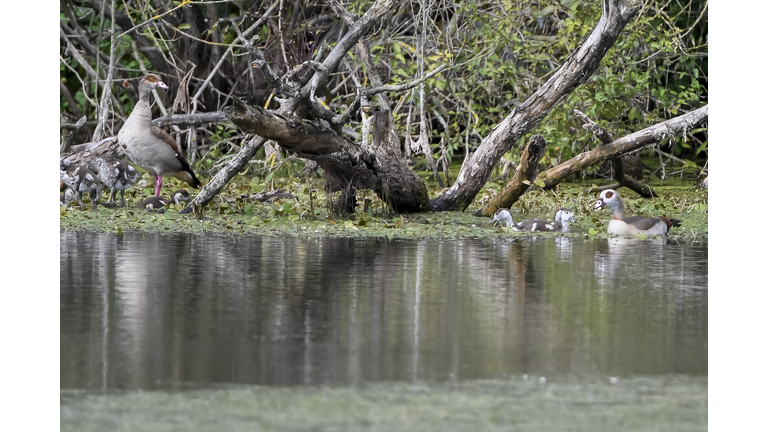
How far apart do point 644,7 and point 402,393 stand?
22.8ft

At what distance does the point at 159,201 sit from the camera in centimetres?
823

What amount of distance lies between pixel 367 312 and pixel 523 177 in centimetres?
426

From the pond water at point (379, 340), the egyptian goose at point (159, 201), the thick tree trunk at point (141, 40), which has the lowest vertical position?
the pond water at point (379, 340)

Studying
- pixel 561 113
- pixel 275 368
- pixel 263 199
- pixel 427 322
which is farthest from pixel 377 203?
pixel 275 368

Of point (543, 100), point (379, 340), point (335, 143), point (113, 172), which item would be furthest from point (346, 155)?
point (379, 340)

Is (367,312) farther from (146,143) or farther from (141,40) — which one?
(141,40)

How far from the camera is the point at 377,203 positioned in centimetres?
831

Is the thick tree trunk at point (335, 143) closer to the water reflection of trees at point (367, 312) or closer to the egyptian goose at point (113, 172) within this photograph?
the egyptian goose at point (113, 172)

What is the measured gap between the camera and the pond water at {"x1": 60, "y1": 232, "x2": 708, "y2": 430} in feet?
9.12

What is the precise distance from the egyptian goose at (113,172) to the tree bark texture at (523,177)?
2.96 meters

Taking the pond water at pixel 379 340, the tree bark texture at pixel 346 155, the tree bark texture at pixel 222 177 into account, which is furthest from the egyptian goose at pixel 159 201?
the pond water at pixel 379 340

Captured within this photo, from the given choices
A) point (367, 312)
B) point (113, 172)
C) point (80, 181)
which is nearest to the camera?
point (367, 312)

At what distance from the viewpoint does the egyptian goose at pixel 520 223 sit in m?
7.05

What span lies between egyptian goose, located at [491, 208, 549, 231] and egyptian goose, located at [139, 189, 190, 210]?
2716 mm
